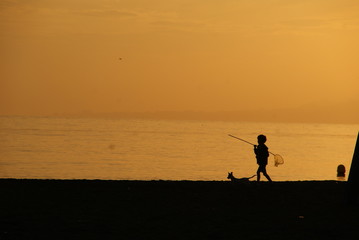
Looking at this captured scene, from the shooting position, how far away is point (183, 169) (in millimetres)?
61531
